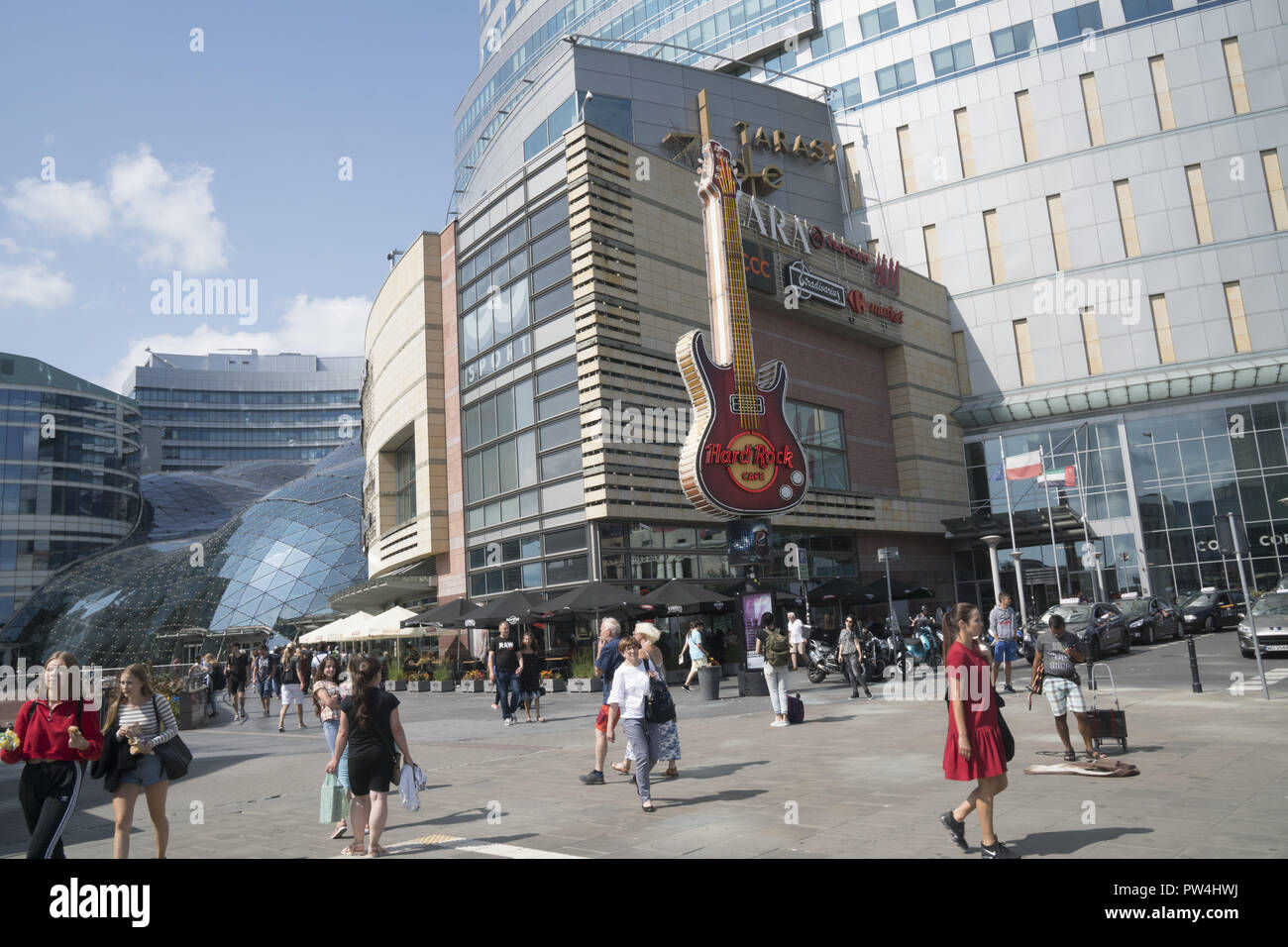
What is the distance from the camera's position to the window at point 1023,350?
44.8 meters

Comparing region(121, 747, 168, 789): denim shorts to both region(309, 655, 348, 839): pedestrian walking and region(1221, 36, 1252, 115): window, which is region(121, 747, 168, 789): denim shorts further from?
region(1221, 36, 1252, 115): window

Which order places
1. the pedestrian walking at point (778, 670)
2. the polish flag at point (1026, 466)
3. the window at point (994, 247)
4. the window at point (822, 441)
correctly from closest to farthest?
the pedestrian walking at point (778, 670) → the polish flag at point (1026, 466) → the window at point (822, 441) → the window at point (994, 247)

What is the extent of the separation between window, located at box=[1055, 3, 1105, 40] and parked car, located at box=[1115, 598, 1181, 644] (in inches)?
1272

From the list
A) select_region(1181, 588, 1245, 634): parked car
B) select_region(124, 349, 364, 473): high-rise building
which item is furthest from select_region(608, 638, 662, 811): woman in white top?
select_region(124, 349, 364, 473): high-rise building

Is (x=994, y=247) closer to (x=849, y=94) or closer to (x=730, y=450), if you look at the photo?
(x=849, y=94)

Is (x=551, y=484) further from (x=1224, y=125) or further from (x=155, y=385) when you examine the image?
(x=155, y=385)

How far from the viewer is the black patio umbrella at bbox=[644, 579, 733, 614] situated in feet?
80.0

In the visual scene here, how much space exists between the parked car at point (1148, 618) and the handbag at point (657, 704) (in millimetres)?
22108

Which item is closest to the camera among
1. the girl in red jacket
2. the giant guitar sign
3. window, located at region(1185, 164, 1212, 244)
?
the girl in red jacket

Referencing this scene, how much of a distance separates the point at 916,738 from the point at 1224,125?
44073 millimetres

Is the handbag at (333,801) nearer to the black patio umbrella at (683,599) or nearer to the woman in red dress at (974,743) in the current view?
the woman in red dress at (974,743)

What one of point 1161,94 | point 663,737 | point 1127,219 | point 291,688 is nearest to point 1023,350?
point 1127,219

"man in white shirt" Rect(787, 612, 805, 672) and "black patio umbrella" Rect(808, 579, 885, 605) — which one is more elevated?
"black patio umbrella" Rect(808, 579, 885, 605)

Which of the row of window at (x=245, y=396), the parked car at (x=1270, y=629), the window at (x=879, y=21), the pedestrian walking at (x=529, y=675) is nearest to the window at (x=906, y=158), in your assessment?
the window at (x=879, y=21)
